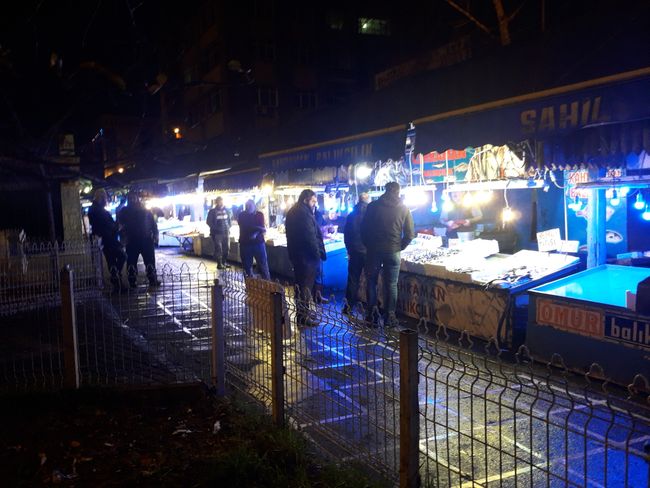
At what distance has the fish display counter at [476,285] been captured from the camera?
736 centimetres

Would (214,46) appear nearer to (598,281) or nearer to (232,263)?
(232,263)

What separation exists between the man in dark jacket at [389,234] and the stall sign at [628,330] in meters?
3.24

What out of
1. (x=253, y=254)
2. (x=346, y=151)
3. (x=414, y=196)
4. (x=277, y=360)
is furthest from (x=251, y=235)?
(x=277, y=360)

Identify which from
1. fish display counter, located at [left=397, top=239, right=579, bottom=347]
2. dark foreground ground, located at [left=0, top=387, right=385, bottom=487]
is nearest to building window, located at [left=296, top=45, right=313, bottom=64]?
fish display counter, located at [left=397, top=239, right=579, bottom=347]

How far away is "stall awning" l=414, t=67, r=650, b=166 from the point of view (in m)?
5.56

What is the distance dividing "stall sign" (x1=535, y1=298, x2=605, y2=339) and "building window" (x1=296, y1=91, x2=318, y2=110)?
35509mm

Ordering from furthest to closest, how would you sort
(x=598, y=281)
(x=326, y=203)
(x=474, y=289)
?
(x=326, y=203), (x=474, y=289), (x=598, y=281)

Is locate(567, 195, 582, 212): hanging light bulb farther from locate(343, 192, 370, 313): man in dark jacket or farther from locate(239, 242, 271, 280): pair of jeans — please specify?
locate(239, 242, 271, 280): pair of jeans

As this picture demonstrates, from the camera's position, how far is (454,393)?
5777 millimetres

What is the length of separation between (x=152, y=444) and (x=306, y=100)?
37.8 m

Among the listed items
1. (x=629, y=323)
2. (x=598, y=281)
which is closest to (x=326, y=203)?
(x=598, y=281)

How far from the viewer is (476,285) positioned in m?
7.82

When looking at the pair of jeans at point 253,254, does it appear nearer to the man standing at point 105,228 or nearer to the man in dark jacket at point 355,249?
the man standing at point 105,228

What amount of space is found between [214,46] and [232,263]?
87.1 ft
